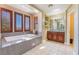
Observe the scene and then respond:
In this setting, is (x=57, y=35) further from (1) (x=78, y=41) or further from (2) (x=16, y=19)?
(1) (x=78, y=41)

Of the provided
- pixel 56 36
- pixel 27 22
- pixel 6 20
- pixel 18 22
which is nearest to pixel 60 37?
pixel 56 36

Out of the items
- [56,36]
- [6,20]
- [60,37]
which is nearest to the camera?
[6,20]

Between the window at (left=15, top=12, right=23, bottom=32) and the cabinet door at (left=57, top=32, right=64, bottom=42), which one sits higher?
the window at (left=15, top=12, right=23, bottom=32)

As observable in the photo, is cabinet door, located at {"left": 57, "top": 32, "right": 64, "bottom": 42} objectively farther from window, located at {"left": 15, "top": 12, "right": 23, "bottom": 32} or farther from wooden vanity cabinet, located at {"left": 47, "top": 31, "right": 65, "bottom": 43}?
window, located at {"left": 15, "top": 12, "right": 23, "bottom": 32}

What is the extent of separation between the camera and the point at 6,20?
4.23 metres

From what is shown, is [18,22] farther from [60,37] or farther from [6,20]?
[60,37]

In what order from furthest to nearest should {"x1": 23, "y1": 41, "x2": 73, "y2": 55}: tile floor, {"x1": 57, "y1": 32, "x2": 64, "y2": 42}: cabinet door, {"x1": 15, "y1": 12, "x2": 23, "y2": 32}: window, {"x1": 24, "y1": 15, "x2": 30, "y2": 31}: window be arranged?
{"x1": 57, "y1": 32, "x2": 64, "y2": 42}: cabinet door, {"x1": 24, "y1": 15, "x2": 30, "y2": 31}: window, {"x1": 15, "y1": 12, "x2": 23, "y2": 32}: window, {"x1": 23, "y1": 41, "x2": 73, "y2": 55}: tile floor

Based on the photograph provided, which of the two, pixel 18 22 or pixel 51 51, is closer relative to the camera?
pixel 51 51

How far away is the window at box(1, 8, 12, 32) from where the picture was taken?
401cm

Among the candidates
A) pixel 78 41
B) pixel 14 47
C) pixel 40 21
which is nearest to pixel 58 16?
pixel 40 21

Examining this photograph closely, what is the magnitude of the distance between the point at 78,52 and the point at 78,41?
35 cm

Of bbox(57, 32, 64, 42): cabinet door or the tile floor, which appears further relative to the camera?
bbox(57, 32, 64, 42): cabinet door

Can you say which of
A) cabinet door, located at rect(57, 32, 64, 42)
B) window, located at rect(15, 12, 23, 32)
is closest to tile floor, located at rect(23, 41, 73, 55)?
window, located at rect(15, 12, 23, 32)

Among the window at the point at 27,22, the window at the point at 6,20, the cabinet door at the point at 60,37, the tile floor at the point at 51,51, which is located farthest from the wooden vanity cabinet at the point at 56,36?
the window at the point at 6,20
